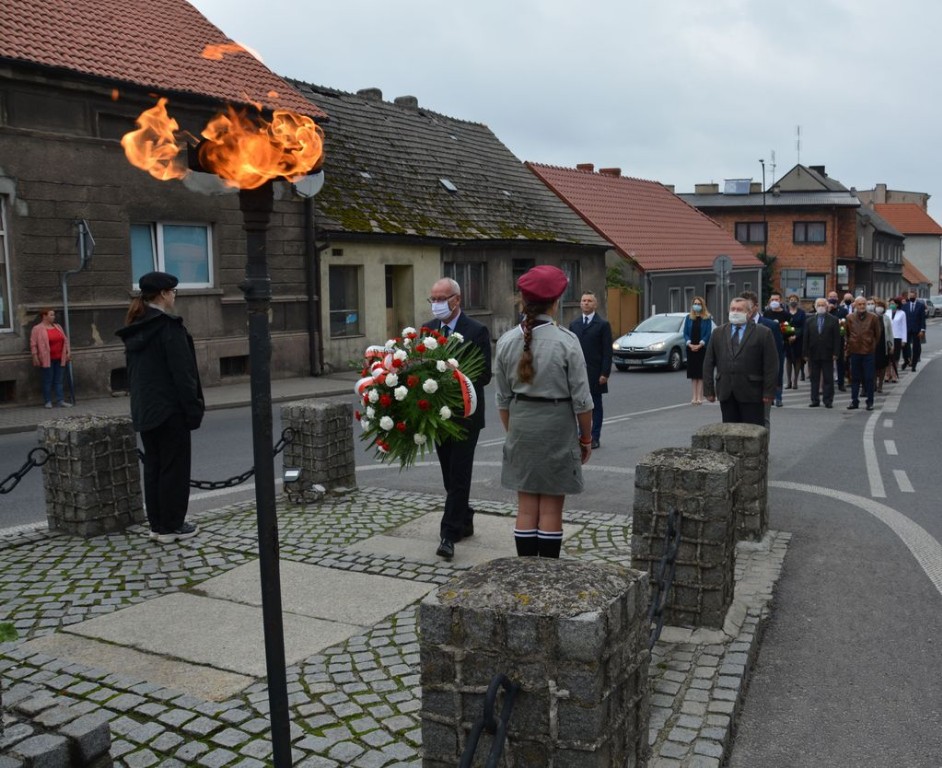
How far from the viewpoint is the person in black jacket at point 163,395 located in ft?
23.7

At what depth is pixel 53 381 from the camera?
17.1m

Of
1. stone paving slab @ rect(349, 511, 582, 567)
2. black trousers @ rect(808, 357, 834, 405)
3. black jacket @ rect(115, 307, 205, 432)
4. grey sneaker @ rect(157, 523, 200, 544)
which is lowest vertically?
stone paving slab @ rect(349, 511, 582, 567)

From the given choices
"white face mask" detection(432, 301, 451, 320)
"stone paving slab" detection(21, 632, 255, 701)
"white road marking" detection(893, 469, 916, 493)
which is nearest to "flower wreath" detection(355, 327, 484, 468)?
"white face mask" detection(432, 301, 451, 320)

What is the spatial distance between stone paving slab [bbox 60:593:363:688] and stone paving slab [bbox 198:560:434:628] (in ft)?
0.40

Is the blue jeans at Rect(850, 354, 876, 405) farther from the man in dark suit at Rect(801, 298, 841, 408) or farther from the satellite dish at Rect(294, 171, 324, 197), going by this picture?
the satellite dish at Rect(294, 171, 324, 197)

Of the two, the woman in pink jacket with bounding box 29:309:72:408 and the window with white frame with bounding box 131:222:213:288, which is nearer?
the woman in pink jacket with bounding box 29:309:72:408

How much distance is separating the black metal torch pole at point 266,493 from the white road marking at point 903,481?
798 cm

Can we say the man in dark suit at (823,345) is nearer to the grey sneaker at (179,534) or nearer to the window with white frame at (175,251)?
the grey sneaker at (179,534)

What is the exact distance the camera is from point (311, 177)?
3.54 m

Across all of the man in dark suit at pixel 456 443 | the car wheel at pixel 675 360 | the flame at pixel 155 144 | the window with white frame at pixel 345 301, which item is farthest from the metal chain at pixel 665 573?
the car wheel at pixel 675 360

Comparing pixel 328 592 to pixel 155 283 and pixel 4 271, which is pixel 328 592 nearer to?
pixel 155 283

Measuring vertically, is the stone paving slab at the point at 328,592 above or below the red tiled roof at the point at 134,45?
below

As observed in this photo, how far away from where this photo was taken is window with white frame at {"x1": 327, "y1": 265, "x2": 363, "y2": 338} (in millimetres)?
23984

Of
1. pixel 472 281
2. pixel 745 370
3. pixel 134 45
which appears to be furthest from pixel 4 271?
pixel 472 281
